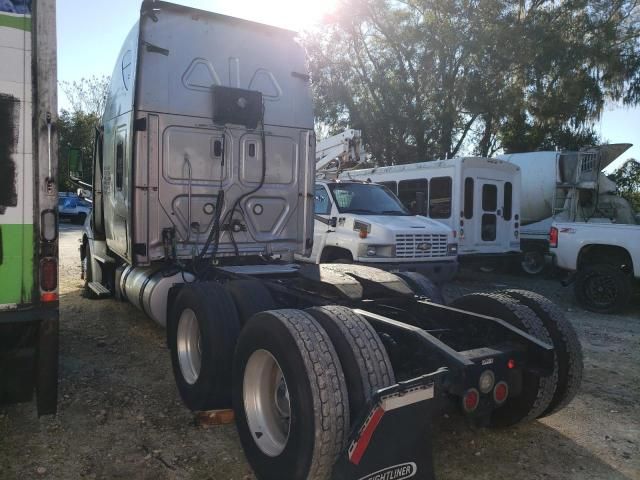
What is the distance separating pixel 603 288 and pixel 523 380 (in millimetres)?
6274

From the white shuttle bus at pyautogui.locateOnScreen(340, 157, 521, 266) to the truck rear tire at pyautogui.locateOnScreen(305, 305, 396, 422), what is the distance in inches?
321

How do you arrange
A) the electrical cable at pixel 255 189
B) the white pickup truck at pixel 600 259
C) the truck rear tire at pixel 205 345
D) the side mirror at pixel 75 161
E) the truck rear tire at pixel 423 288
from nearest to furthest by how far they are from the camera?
the truck rear tire at pixel 205 345 → the truck rear tire at pixel 423 288 → the electrical cable at pixel 255 189 → the side mirror at pixel 75 161 → the white pickup truck at pixel 600 259

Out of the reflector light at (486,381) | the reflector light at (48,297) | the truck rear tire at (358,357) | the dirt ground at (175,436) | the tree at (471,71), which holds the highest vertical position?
the tree at (471,71)

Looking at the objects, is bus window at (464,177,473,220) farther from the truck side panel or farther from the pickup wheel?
the truck side panel

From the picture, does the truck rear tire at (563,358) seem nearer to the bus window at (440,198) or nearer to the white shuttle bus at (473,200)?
the white shuttle bus at (473,200)

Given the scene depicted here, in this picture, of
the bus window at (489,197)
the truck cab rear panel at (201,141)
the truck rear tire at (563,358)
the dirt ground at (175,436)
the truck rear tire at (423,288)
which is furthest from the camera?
the bus window at (489,197)

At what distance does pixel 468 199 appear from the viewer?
11.7 metres

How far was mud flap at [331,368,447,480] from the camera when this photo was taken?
8.54ft

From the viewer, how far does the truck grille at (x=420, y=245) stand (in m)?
8.66

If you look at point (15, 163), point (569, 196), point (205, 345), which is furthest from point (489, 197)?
point (15, 163)

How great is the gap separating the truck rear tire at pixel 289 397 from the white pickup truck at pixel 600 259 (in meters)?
7.23

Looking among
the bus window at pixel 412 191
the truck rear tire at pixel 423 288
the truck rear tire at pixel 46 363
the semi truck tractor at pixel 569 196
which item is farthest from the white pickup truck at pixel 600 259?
the truck rear tire at pixel 46 363

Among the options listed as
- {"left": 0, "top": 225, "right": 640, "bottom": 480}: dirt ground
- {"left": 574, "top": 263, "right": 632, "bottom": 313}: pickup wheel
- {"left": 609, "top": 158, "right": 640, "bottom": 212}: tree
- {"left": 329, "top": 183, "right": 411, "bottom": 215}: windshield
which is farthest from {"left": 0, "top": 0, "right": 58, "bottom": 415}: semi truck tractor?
{"left": 609, "top": 158, "right": 640, "bottom": 212}: tree

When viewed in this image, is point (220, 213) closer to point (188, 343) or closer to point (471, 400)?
point (188, 343)
